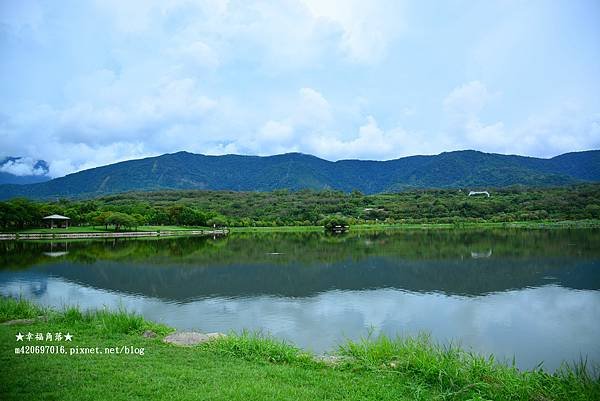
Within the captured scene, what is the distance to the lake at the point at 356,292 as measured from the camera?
1307cm

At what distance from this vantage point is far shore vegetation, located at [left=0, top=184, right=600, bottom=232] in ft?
210

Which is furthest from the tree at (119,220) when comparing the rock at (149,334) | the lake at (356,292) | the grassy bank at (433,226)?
the rock at (149,334)

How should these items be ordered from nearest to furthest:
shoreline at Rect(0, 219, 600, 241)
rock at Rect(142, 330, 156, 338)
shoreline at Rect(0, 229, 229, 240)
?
rock at Rect(142, 330, 156, 338) → shoreline at Rect(0, 229, 229, 240) → shoreline at Rect(0, 219, 600, 241)

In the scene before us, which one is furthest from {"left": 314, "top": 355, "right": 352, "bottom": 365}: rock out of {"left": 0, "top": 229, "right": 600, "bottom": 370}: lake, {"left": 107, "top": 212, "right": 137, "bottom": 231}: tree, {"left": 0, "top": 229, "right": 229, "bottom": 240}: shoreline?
{"left": 107, "top": 212, "right": 137, "bottom": 231}: tree

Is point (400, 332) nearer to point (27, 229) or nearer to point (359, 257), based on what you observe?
point (359, 257)

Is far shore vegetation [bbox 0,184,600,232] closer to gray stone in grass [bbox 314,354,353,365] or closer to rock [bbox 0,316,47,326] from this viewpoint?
rock [bbox 0,316,47,326]

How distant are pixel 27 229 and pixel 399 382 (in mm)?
66125

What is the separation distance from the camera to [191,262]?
31453mm

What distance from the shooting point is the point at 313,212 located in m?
94.7

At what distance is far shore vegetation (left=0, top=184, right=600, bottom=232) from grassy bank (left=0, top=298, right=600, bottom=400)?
5872 cm

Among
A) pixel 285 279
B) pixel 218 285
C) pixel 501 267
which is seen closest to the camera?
pixel 218 285

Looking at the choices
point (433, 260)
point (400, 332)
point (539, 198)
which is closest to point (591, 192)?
point (539, 198)

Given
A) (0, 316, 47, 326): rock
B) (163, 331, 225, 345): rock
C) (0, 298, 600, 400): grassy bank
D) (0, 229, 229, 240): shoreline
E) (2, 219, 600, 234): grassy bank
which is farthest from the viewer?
(2, 219, 600, 234): grassy bank

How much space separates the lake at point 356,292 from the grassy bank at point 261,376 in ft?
9.84
